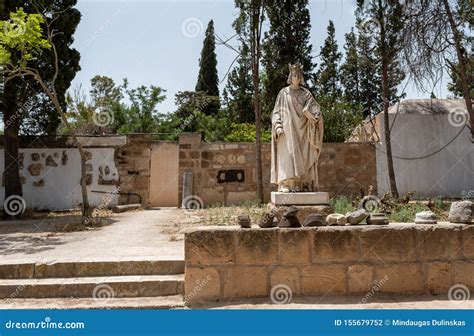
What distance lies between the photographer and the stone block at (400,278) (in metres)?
3.69

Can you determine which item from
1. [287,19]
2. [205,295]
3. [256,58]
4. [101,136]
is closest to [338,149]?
[256,58]

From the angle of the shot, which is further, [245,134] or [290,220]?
[245,134]

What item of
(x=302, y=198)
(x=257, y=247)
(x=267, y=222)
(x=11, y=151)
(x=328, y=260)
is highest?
(x=11, y=151)

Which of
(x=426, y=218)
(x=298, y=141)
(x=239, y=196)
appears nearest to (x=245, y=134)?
(x=239, y=196)

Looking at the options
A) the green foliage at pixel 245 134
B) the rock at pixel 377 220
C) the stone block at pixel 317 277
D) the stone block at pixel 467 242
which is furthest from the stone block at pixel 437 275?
the green foliage at pixel 245 134

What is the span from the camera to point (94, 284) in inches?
151

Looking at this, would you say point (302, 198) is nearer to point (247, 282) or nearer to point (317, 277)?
point (317, 277)

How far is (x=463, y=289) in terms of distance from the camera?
3.71m

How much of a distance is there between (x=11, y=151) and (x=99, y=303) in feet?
24.6

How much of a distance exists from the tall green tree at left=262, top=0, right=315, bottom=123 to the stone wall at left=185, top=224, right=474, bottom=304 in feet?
45.7

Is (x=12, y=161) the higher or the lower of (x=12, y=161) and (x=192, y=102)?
the lower

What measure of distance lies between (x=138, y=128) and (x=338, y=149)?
12830 mm

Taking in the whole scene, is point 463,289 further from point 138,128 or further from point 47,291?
point 138,128

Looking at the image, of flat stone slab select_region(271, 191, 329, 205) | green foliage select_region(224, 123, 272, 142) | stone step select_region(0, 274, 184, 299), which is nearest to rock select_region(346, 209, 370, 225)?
flat stone slab select_region(271, 191, 329, 205)
